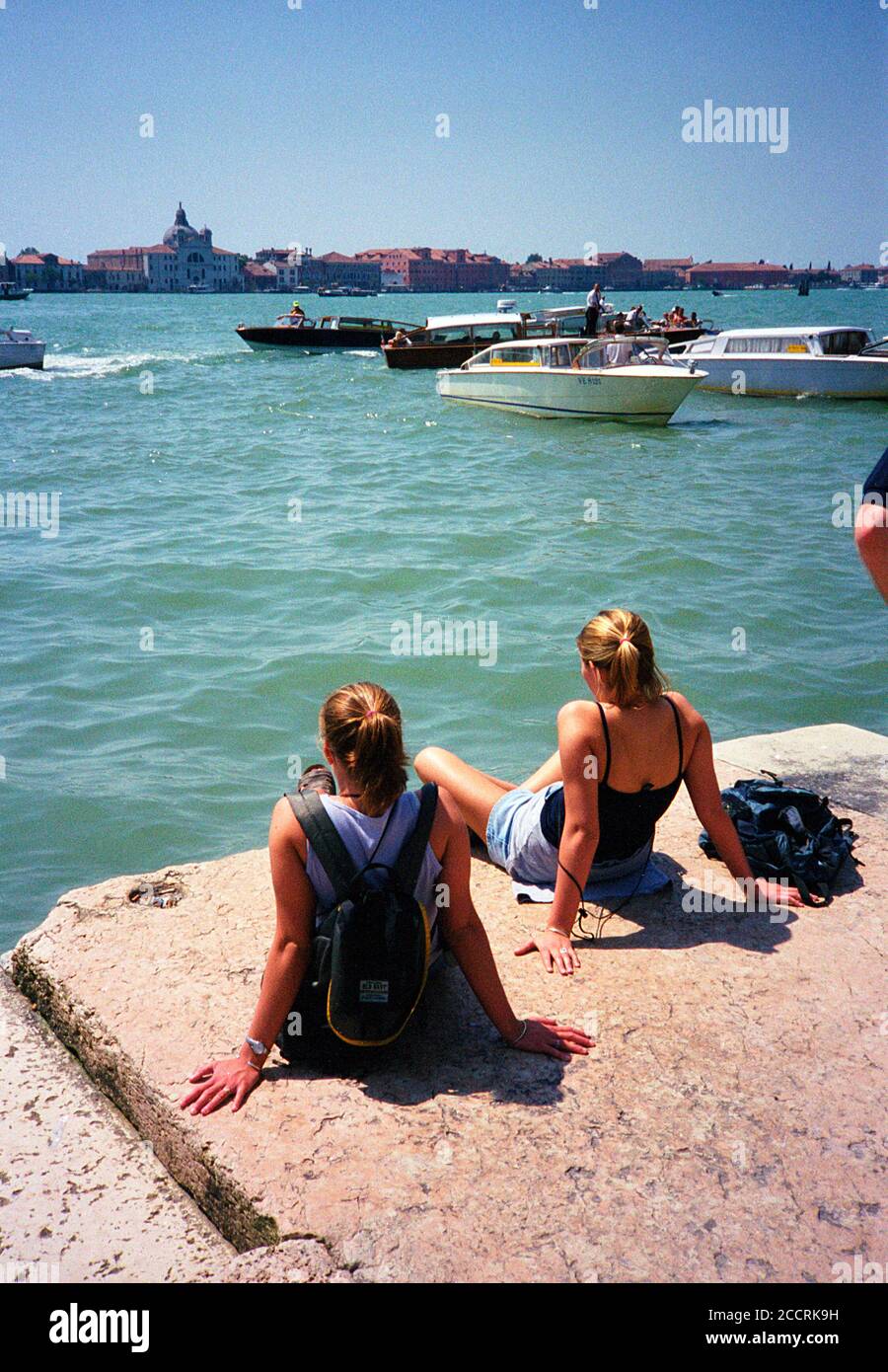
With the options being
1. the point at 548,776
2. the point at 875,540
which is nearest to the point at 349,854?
the point at 548,776

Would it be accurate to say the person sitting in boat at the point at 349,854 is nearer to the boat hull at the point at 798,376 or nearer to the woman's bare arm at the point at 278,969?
the woman's bare arm at the point at 278,969

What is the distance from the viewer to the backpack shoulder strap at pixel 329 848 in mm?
2721

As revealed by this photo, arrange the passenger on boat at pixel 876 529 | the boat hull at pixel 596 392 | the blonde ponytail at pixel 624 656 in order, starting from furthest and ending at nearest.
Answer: the boat hull at pixel 596 392 → the blonde ponytail at pixel 624 656 → the passenger on boat at pixel 876 529

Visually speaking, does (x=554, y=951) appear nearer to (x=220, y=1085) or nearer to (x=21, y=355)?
(x=220, y=1085)

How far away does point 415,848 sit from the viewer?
9.14ft

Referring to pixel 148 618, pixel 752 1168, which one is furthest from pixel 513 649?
pixel 752 1168

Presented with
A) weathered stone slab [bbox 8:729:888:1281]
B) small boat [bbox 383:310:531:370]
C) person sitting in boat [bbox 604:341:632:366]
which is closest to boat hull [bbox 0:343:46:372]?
small boat [bbox 383:310:531:370]

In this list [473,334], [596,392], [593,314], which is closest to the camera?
[596,392]

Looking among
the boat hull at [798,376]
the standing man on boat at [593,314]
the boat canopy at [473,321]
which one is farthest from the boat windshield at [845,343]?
the boat canopy at [473,321]

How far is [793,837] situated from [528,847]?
0.97m

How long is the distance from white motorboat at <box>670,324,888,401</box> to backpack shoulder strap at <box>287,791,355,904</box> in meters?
26.5

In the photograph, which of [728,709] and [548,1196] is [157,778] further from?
[548,1196]

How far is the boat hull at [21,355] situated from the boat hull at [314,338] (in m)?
8.57
